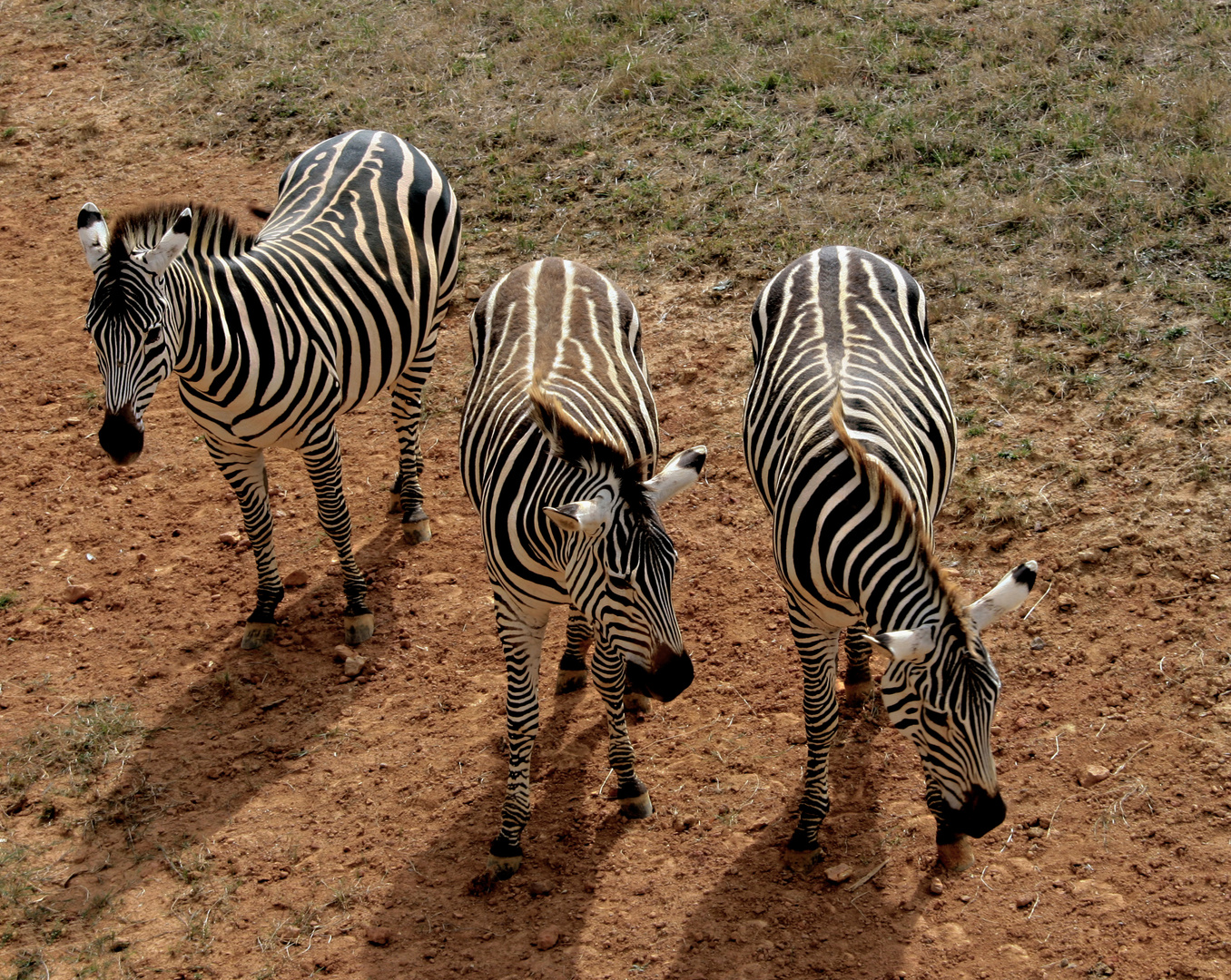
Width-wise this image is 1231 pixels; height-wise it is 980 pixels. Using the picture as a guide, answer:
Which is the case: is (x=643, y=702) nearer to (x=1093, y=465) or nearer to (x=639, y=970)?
(x=639, y=970)

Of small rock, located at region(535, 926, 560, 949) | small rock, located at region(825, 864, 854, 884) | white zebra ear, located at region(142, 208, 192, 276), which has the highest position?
white zebra ear, located at region(142, 208, 192, 276)

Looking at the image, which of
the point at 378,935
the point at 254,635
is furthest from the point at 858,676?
the point at 254,635

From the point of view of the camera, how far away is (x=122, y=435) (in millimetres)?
6277

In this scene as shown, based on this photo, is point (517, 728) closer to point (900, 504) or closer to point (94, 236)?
point (900, 504)

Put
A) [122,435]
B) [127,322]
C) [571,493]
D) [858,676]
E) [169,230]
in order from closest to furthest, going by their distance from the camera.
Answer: [571,493], [127,322], [122,435], [169,230], [858,676]

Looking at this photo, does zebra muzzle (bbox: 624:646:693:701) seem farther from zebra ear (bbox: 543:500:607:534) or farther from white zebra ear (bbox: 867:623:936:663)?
white zebra ear (bbox: 867:623:936:663)

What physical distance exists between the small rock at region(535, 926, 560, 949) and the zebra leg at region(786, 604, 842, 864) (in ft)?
4.18

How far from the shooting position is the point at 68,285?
11.8 meters

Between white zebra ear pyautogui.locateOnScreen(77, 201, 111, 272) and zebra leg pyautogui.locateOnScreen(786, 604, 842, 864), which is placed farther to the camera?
white zebra ear pyautogui.locateOnScreen(77, 201, 111, 272)

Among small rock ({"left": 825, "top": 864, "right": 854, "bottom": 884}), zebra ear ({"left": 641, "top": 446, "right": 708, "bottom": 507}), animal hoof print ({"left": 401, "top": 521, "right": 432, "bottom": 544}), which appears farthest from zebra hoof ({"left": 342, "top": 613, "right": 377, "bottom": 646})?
small rock ({"left": 825, "top": 864, "right": 854, "bottom": 884})

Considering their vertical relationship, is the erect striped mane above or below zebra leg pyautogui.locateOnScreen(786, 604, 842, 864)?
above

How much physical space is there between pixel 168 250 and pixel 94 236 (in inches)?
17.2

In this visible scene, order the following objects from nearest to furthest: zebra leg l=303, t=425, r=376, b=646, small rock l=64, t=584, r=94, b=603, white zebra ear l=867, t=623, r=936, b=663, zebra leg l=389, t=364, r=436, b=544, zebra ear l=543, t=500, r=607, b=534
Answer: white zebra ear l=867, t=623, r=936, b=663 < zebra ear l=543, t=500, r=607, b=534 < zebra leg l=303, t=425, r=376, b=646 < small rock l=64, t=584, r=94, b=603 < zebra leg l=389, t=364, r=436, b=544

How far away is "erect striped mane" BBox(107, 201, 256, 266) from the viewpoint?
627 cm
